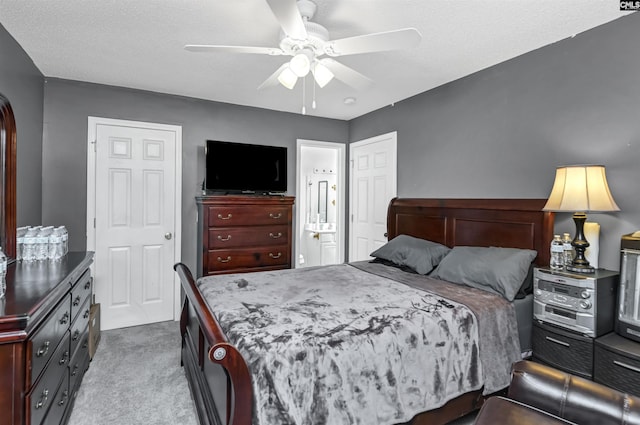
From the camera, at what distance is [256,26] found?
237 cm

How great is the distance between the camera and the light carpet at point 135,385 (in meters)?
2.21

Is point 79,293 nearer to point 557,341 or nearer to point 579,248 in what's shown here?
point 557,341

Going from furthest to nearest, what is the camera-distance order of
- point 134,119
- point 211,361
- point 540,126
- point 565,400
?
point 134,119 < point 540,126 < point 211,361 < point 565,400

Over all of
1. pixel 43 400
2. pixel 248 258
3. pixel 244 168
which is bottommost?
pixel 43 400

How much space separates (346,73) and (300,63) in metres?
0.43

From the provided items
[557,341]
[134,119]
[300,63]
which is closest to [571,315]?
[557,341]

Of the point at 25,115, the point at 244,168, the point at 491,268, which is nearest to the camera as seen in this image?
the point at 491,268

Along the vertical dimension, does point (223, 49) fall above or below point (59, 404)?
above

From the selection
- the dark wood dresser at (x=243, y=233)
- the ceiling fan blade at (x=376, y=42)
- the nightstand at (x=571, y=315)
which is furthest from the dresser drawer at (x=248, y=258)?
the nightstand at (x=571, y=315)

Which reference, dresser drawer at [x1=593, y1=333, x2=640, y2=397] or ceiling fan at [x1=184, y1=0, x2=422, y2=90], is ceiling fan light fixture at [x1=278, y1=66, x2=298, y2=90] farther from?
dresser drawer at [x1=593, y1=333, x2=640, y2=397]

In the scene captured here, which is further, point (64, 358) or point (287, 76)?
point (287, 76)

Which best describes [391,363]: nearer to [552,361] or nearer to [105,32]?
[552,361]

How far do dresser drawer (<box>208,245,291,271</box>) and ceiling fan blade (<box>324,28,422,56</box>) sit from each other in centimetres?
252

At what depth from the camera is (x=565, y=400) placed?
4.17ft
